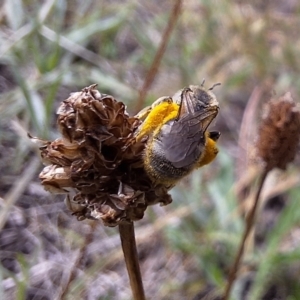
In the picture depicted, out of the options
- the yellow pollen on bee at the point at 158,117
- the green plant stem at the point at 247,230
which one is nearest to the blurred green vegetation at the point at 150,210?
the green plant stem at the point at 247,230

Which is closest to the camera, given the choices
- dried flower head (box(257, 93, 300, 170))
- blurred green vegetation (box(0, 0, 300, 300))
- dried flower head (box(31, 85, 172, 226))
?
dried flower head (box(31, 85, 172, 226))

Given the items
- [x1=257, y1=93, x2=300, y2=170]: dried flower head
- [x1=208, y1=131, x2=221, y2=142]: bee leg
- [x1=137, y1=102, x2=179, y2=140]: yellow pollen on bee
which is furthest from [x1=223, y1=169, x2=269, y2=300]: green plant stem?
[x1=137, y1=102, x2=179, y2=140]: yellow pollen on bee

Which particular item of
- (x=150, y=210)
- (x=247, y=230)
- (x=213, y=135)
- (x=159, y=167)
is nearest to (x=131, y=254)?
(x=159, y=167)

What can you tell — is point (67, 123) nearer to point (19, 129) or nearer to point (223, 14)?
point (19, 129)

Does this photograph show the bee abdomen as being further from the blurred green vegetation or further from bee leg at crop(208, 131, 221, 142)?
the blurred green vegetation

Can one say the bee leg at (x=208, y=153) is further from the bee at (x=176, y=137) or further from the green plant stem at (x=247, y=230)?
the green plant stem at (x=247, y=230)

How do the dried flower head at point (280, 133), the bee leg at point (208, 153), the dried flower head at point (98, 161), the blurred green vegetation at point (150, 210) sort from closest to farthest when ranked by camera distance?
the dried flower head at point (98, 161) → the bee leg at point (208, 153) → the dried flower head at point (280, 133) → the blurred green vegetation at point (150, 210)

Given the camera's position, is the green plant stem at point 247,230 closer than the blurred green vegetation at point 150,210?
Yes
